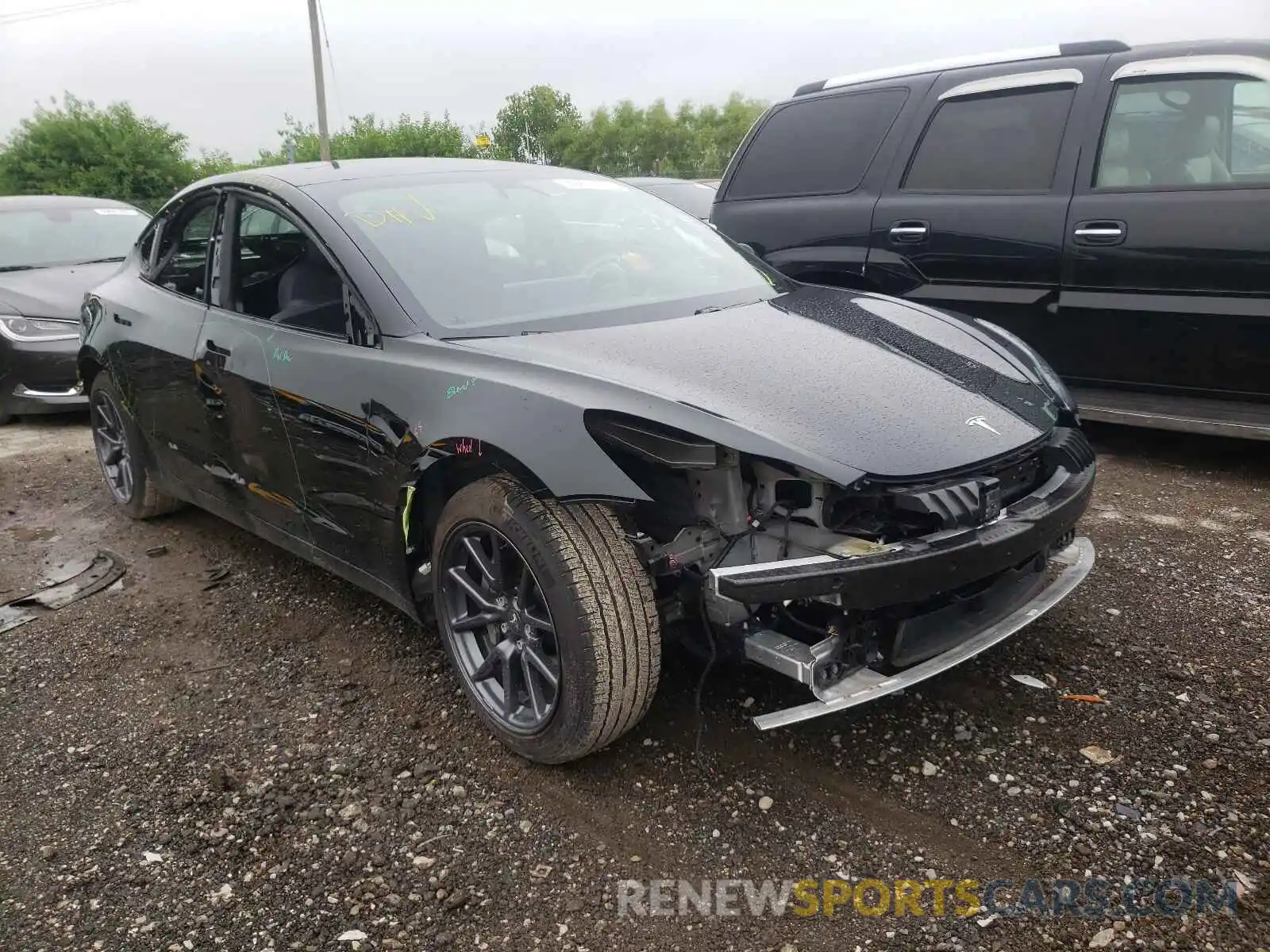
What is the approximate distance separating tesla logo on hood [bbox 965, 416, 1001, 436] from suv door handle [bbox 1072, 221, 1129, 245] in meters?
2.28

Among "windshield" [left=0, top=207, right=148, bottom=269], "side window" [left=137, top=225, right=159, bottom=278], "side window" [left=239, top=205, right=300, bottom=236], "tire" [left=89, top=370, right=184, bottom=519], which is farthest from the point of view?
"windshield" [left=0, top=207, right=148, bottom=269]

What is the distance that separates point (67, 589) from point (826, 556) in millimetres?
3392

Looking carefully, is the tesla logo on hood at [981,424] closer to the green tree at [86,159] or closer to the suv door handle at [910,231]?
the suv door handle at [910,231]

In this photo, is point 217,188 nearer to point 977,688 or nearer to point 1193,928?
point 977,688

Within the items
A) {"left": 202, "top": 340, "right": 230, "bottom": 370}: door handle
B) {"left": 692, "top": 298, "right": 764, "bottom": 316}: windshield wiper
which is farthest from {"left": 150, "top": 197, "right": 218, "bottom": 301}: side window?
{"left": 692, "top": 298, "right": 764, "bottom": 316}: windshield wiper

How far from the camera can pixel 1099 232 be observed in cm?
431

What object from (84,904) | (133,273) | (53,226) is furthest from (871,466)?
(53,226)

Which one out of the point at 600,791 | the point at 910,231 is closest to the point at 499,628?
the point at 600,791

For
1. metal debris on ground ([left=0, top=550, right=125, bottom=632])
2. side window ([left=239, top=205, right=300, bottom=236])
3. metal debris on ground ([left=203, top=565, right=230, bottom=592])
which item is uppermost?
side window ([left=239, top=205, right=300, bottom=236])

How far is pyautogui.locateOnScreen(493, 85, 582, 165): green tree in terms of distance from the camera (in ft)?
214

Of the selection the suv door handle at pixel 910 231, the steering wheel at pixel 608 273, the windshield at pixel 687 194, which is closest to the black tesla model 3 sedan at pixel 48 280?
the windshield at pixel 687 194

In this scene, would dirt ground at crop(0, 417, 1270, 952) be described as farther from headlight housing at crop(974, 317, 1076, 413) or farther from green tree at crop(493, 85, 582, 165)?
green tree at crop(493, 85, 582, 165)

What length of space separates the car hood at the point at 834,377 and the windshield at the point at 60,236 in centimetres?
656

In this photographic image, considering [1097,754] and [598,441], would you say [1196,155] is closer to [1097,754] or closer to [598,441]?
[1097,754]
